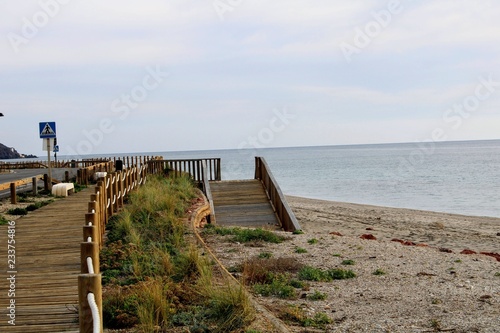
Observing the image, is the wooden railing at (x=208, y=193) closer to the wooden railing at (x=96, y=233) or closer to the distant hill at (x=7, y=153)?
the wooden railing at (x=96, y=233)

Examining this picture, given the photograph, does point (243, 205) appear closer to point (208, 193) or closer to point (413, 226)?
point (208, 193)

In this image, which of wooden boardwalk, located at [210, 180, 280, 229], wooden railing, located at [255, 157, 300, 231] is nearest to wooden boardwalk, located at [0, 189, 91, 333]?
wooden boardwalk, located at [210, 180, 280, 229]

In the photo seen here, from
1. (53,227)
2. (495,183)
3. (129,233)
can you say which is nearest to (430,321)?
(129,233)

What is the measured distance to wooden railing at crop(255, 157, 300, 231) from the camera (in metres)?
15.8

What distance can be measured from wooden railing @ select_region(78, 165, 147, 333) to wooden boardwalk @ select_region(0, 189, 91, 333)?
52 centimetres

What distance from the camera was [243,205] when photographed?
60.7 ft

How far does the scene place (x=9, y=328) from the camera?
5.33 m

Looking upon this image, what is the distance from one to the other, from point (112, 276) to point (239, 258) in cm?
280

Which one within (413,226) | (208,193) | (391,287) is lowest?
(413,226)

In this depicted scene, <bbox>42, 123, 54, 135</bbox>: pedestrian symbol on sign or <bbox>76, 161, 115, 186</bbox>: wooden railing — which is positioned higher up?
<bbox>42, 123, 54, 135</bbox>: pedestrian symbol on sign

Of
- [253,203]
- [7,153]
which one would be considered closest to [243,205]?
[253,203]

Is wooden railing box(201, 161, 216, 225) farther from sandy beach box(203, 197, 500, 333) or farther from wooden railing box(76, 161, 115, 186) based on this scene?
wooden railing box(76, 161, 115, 186)

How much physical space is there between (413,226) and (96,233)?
17.0 meters

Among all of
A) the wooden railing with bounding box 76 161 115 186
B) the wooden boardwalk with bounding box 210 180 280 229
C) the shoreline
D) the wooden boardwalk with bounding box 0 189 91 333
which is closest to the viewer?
the wooden boardwalk with bounding box 0 189 91 333
